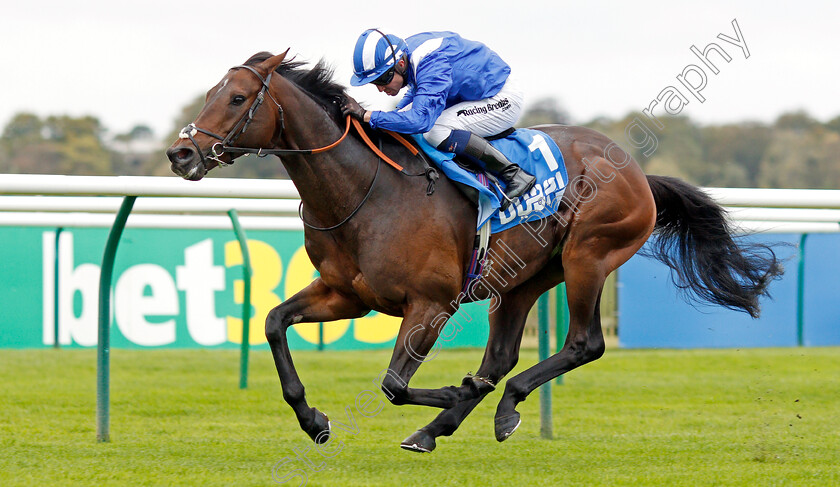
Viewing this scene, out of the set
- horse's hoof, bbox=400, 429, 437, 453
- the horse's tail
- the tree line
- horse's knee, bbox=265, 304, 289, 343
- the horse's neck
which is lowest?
horse's hoof, bbox=400, 429, 437, 453

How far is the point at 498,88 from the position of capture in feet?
14.9

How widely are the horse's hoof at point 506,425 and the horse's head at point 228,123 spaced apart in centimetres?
155

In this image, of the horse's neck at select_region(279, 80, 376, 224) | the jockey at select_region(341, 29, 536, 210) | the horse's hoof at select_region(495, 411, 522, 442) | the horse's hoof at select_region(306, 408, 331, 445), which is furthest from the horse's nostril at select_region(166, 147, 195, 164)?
the horse's hoof at select_region(495, 411, 522, 442)

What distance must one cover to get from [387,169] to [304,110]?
1.39 ft

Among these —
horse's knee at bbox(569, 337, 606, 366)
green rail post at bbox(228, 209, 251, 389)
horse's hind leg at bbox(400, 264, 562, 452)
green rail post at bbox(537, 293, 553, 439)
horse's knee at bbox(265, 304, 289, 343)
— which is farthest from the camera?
green rail post at bbox(228, 209, 251, 389)

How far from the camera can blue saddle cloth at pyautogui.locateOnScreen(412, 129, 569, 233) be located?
4.25 meters

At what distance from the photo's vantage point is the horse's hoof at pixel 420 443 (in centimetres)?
424

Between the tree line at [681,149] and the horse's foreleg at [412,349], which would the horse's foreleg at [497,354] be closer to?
the horse's foreleg at [412,349]

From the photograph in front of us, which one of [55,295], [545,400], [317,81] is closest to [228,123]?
[317,81]

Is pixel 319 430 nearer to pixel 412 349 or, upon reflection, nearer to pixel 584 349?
pixel 412 349

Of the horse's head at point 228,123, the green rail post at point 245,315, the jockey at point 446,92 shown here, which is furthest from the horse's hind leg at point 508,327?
the green rail post at point 245,315

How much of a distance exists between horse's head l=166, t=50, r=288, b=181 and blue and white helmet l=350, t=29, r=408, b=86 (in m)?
0.34

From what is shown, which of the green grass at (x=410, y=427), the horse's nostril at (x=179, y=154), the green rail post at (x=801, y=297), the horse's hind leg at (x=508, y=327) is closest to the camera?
the horse's nostril at (x=179, y=154)

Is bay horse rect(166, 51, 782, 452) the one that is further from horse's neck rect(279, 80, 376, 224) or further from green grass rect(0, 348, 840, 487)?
green grass rect(0, 348, 840, 487)
